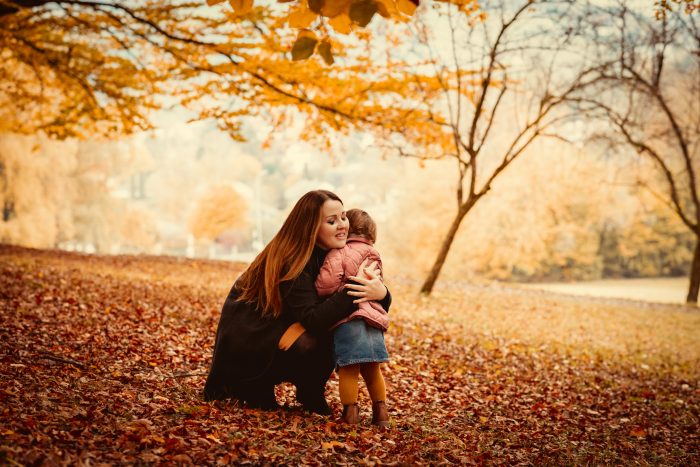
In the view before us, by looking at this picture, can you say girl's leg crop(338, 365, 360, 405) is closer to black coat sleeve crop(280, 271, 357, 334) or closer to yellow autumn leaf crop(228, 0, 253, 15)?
black coat sleeve crop(280, 271, 357, 334)

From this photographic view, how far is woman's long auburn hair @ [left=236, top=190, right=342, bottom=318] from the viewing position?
351 centimetres

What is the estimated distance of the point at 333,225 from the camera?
3.58 m

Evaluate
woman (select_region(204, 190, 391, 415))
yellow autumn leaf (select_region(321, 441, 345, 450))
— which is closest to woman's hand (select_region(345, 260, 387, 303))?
woman (select_region(204, 190, 391, 415))

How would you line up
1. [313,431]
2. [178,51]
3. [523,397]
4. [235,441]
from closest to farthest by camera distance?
[235,441] → [313,431] → [523,397] → [178,51]

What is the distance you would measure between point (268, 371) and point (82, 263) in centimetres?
997

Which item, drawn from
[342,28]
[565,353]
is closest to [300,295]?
[342,28]

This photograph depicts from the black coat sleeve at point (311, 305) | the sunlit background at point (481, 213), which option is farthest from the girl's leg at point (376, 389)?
the sunlit background at point (481, 213)

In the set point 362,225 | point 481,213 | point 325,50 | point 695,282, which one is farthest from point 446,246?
point 481,213

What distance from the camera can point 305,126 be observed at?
9.66 meters

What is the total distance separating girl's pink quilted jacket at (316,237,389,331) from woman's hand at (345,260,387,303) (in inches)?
2.6

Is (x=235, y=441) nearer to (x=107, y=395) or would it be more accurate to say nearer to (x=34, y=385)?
(x=107, y=395)

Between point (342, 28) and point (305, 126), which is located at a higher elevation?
point (305, 126)

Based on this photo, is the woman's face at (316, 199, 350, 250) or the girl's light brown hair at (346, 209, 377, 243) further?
the girl's light brown hair at (346, 209, 377, 243)

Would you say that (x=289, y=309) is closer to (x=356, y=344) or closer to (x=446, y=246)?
(x=356, y=344)
